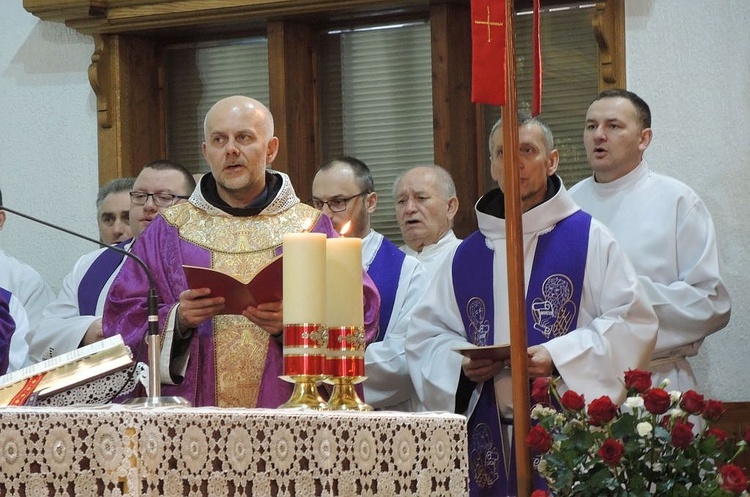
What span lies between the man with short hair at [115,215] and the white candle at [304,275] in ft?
10.9

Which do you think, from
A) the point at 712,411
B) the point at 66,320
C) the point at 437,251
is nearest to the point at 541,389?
the point at 712,411

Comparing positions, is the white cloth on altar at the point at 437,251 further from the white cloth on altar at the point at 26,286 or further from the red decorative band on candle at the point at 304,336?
the red decorative band on candle at the point at 304,336

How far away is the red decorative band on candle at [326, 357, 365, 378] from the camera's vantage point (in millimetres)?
2869

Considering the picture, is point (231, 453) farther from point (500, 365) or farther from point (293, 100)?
point (293, 100)

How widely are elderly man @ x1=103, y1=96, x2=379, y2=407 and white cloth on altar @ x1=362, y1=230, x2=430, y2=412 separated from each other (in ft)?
2.63

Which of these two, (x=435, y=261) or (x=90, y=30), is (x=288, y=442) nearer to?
(x=435, y=261)

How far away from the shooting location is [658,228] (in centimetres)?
516

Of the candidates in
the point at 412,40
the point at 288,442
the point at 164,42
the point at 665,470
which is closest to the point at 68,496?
the point at 288,442

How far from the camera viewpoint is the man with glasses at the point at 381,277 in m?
5.03

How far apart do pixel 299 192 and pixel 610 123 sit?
1908 mm

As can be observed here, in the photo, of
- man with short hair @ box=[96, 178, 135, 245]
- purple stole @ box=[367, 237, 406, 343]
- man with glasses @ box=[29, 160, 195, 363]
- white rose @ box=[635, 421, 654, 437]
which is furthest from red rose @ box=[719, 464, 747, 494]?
man with short hair @ box=[96, 178, 135, 245]

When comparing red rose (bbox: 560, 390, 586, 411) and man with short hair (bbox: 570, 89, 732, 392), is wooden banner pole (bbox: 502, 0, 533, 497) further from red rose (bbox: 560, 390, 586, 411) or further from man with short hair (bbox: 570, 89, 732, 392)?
man with short hair (bbox: 570, 89, 732, 392)

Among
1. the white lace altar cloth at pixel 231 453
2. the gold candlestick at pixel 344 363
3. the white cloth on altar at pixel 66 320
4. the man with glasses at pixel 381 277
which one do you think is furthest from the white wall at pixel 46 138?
the white lace altar cloth at pixel 231 453

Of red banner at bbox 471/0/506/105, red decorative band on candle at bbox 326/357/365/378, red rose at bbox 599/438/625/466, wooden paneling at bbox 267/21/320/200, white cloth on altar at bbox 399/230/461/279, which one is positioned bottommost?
red rose at bbox 599/438/625/466
